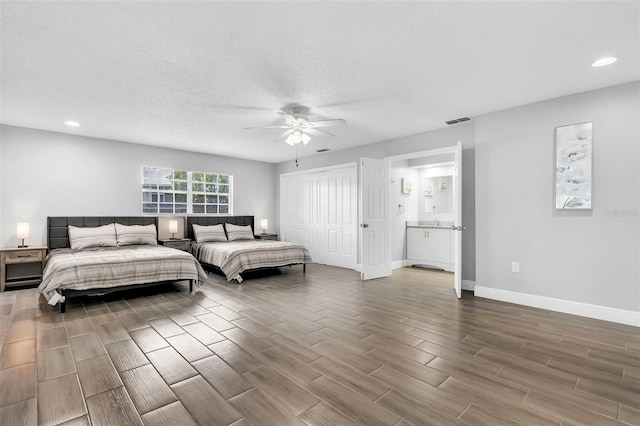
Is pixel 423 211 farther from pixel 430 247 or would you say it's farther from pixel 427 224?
pixel 430 247

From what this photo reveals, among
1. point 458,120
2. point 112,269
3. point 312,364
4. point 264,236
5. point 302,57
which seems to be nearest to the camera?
point 312,364

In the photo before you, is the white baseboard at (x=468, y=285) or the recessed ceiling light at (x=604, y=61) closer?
the recessed ceiling light at (x=604, y=61)

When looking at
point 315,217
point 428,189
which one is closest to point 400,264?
point 428,189

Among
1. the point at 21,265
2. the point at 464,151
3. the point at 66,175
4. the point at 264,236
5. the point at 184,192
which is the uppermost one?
the point at 464,151

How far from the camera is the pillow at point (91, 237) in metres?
4.97

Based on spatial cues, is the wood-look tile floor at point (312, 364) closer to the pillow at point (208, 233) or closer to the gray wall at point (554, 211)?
the gray wall at point (554, 211)

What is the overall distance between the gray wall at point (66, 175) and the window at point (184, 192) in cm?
16

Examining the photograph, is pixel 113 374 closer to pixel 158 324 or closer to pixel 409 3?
pixel 158 324

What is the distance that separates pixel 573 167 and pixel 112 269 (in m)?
5.84

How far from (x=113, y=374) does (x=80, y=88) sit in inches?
123

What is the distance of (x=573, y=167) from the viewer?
352 centimetres

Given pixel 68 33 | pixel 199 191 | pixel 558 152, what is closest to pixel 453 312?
pixel 558 152

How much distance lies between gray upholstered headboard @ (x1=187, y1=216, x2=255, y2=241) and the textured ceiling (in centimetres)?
277

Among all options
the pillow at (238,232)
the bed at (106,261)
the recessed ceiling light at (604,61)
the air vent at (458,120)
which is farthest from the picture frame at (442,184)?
the bed at (106,261)
